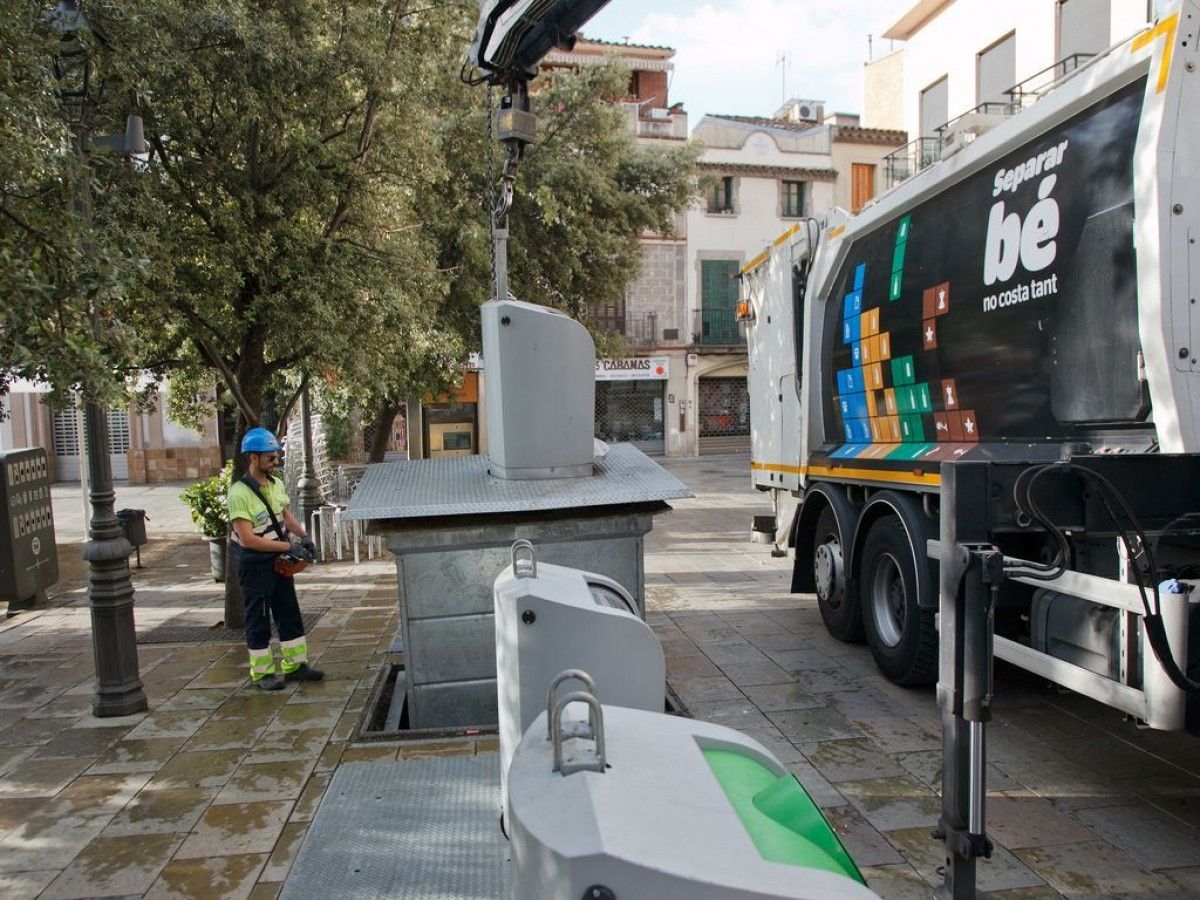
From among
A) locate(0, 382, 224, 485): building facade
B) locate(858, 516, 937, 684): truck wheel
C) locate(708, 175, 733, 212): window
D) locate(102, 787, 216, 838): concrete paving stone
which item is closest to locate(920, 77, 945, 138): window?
locate(708, 175, 733, 212): window

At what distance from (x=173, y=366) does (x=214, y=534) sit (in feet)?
8.21

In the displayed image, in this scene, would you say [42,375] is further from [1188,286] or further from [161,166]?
[1188,286]

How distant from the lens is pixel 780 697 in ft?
17.7

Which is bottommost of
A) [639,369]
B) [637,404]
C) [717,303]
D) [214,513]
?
[214,513]

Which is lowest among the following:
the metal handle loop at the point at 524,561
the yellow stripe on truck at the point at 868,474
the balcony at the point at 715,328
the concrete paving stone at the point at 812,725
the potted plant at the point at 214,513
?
the concrete paving stone at the point at 812,725

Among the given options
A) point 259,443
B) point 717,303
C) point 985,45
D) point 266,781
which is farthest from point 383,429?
point 717,303

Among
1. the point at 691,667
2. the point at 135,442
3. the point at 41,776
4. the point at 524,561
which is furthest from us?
the point at 135,442

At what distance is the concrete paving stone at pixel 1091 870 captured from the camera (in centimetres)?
317

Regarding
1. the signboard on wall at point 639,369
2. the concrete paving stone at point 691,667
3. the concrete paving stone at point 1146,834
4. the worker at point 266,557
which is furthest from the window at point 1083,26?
the signboard on wall at point 639,369

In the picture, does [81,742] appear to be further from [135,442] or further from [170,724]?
[135,442]

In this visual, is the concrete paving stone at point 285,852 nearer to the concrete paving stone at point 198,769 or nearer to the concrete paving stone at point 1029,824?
the concrete paving stone at point 198,769

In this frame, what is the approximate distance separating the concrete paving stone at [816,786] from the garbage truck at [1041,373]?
0.96 m

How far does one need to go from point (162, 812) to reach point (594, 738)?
325cm

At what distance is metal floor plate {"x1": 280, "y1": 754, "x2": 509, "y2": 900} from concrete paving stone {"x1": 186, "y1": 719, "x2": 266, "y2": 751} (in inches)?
32.7
